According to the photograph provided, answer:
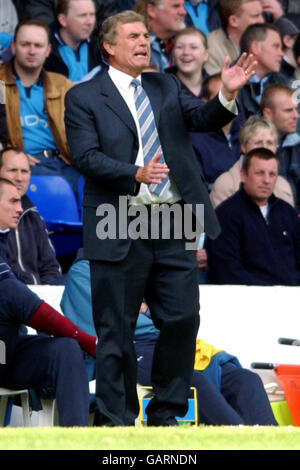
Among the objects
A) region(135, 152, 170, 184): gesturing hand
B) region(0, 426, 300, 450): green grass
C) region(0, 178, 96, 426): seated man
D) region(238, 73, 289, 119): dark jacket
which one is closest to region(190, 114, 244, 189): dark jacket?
region(238, 73, 289, 119): dark jacket

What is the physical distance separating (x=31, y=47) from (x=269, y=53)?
2.36 meters

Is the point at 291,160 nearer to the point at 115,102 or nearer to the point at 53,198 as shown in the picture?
the point at 53,198

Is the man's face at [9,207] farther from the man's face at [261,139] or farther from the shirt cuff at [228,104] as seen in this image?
the man's face at [261,139]

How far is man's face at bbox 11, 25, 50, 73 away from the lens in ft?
35.3

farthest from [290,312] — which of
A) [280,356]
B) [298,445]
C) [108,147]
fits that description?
[298,445]

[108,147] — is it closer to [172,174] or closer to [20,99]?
[172,174]

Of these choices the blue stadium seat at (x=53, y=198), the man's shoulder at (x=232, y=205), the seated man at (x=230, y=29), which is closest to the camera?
the man's shoulder at (x=232, y=205)

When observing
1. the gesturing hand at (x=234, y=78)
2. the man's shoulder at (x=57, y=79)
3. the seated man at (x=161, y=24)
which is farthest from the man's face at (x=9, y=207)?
the seated man at (x=161, y=24)

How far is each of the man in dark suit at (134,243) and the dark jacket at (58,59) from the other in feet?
15.0

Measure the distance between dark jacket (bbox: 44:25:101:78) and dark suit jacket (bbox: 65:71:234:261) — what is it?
4.53 metres

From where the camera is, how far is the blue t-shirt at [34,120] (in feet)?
35.4

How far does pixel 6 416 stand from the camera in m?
8.15

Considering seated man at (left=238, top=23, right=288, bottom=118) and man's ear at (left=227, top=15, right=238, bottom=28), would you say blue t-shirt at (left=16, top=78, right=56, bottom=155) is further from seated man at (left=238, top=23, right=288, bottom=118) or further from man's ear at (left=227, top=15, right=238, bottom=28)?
man's ear at (left=227, top=15, right=238, bottom=28)
